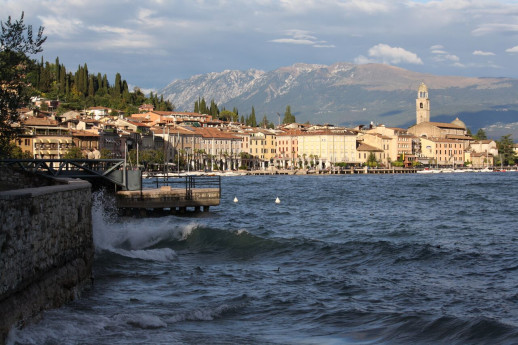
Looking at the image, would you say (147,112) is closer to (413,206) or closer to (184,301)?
(413,206)

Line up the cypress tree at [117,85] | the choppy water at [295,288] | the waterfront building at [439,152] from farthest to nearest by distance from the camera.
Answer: the waterfront building at [439,152], the cypress tree at [117,85], the choppy water at [295,288]

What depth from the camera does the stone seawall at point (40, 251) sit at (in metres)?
10.3

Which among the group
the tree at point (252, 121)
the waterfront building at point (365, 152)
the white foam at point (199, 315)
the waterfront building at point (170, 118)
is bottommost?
the white foam at point (199, 315)

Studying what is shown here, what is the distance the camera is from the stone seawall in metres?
10.3

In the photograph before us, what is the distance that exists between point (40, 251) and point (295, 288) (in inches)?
228

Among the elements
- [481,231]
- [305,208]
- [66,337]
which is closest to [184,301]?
[66,337]

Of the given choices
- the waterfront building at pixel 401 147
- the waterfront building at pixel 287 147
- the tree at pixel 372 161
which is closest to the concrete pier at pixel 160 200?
the waterfront building at pixel 287 147

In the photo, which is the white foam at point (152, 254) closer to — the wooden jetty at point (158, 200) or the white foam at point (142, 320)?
the white foam at point (142, 320)

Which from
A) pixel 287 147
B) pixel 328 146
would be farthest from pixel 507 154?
pixel 287 147

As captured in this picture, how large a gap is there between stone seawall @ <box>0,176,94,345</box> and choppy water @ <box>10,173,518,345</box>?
0.33 metres

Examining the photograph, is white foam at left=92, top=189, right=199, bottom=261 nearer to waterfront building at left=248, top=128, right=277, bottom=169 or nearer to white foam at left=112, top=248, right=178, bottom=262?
white foam at left=112, top=248, right=178, bottom=262

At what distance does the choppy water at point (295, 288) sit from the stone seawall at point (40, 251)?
33cm

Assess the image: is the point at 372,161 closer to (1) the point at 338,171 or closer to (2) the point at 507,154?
(1) the point at 338,171

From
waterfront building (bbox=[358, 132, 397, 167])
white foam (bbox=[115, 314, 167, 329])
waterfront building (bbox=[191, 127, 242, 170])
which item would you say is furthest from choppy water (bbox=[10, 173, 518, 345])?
waterfront building (bbox=[358, 132, 397, 167])
